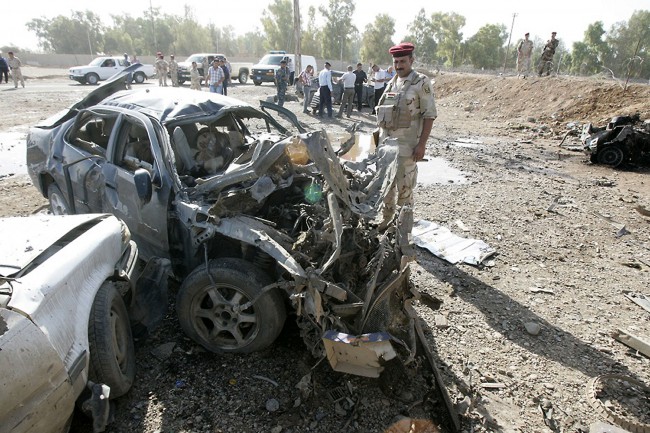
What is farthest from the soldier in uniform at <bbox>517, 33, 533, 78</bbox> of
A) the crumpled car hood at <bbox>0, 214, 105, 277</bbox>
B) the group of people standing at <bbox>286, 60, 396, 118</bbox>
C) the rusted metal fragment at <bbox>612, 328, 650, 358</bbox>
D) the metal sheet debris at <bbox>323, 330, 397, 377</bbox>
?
the crumpled car hood at <bbox>0, 214, 105, 277</bbox>

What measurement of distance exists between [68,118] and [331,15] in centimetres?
6510

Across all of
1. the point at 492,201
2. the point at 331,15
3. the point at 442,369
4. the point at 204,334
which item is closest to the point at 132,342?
the point at 204,334

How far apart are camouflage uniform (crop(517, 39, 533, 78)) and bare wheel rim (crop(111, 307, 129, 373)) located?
840 inches

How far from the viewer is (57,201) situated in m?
4.33

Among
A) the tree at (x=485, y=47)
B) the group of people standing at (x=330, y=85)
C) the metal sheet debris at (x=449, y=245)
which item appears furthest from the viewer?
the tree at (x=485, y=47)

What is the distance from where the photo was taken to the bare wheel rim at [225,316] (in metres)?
2.74

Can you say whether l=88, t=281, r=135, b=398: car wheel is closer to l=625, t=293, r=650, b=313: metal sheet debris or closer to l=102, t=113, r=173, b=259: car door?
l=102, t=113, r=173, b=259: car door

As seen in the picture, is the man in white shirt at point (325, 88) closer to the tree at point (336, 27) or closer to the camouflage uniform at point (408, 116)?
the camouflage uniform at point (408, 116)

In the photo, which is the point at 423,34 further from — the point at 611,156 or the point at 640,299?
the point at 640,299

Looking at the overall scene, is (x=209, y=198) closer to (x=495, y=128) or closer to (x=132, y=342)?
(x=132, y=342)

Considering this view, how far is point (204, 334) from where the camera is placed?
113 inches

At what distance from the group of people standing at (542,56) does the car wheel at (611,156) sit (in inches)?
427

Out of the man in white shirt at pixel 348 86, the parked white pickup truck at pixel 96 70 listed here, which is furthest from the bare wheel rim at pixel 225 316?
the parked white pickup truck at pixel 96 70

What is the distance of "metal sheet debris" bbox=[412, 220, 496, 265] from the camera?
14.5 ft
